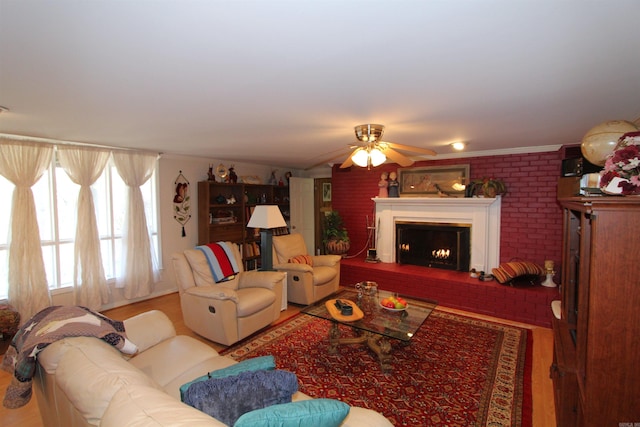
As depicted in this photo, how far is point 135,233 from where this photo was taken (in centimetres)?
420

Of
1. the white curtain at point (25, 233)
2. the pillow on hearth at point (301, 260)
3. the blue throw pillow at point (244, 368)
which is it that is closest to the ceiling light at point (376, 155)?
the blue throw pillow at point (244, 368)

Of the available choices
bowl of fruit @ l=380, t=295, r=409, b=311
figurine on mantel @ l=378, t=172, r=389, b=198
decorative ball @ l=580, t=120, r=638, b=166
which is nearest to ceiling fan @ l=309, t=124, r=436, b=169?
decorative ball @ l=580, t=120, r=638, b=166

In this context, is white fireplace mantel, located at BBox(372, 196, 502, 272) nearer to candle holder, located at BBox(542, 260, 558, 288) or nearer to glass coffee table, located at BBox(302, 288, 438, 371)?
candle holder, located at BBox(542, 260, 558, 288)

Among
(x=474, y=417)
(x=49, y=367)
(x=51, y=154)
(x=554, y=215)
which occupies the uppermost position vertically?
(x=51, y=154)

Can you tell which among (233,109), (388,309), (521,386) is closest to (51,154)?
(233,109)

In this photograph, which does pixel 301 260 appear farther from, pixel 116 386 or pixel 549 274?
pixel 116 386

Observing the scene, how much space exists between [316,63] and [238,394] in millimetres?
1489

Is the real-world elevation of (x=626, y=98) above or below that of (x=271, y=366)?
above

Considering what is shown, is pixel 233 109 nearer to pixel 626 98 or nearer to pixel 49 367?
pixel 49 367

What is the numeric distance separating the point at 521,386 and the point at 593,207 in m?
1.80

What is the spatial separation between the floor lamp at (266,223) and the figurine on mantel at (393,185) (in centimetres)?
211

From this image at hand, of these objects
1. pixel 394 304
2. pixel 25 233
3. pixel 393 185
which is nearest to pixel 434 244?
pixel 393 185

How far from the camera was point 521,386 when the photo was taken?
238cm

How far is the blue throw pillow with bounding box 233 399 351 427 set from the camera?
1004 millimetres
